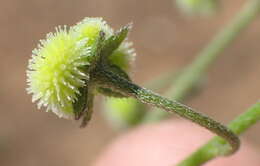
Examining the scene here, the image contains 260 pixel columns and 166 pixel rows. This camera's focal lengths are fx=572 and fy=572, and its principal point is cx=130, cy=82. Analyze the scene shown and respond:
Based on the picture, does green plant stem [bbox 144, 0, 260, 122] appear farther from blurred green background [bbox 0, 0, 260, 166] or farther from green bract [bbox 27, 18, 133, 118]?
blurred green background [bbox 0, 0, 260, 166]

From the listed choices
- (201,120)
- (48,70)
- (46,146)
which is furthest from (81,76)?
(46,146)

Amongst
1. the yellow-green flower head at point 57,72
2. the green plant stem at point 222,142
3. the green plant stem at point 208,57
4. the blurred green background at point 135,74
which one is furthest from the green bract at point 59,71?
the blurred green background at point 135,74

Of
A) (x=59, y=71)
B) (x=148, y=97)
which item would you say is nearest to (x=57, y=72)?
(x=59, y=71)

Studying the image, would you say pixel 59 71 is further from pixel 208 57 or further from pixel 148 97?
pixel 208 57

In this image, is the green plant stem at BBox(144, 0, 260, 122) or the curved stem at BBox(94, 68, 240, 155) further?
the green plant stem at BBox(144, 0, 260, 122)

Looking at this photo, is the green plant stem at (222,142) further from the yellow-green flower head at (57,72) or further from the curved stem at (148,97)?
the yellow-green flower head at (57,72)

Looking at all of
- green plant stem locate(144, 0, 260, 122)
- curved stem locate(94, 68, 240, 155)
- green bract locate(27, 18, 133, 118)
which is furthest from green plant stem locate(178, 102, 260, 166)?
green plant stem locate(144, 0, 260, 122)
